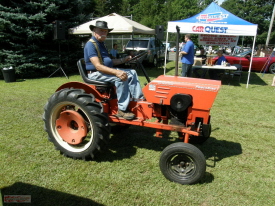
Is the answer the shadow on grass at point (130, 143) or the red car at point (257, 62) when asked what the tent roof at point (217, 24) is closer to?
the red car at point (257, 62)

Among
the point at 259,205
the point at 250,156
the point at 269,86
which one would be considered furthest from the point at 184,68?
the point at 259,205

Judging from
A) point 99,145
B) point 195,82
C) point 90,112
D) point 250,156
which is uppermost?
point 195,82

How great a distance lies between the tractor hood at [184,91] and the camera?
268 centimetres

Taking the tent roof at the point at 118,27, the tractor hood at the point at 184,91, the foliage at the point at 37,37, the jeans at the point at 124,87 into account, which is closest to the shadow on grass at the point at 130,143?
the jeans at the point at 124,87

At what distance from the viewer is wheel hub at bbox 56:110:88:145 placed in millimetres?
3049

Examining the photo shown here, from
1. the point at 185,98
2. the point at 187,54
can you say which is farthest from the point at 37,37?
the point at 185,98

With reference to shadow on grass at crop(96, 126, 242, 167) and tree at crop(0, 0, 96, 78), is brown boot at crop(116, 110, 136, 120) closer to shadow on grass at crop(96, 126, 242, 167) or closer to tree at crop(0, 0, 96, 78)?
shadow on grass at crop(96, 126, 242, 167)

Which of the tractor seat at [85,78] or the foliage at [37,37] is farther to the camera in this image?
the foliage at [37,37]

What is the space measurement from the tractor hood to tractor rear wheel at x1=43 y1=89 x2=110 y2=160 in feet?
2.25

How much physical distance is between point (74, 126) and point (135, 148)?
3.25ft

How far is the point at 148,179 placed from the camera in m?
2.73

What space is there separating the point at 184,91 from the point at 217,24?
6.61 meters

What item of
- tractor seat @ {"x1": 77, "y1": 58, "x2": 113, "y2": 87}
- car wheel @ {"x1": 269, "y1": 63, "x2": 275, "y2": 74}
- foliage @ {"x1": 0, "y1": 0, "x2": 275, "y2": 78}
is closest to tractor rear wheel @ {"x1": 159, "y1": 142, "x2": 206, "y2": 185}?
tractor seat @ {"x1": 77, "y1": 58, "x2": 113, "y2": 87}

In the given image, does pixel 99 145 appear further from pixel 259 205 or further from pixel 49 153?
pixel 259 205
